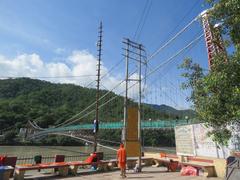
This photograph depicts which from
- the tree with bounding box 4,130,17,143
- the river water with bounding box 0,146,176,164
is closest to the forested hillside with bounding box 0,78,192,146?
the tree with bounding box 4,130,17,143

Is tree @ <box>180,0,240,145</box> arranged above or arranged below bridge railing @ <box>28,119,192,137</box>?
below

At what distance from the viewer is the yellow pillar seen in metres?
13.2

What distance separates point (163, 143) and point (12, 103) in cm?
6128

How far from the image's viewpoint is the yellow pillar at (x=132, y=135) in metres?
13.2

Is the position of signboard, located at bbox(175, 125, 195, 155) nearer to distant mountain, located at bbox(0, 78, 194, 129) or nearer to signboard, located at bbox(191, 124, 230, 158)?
signboard, located at bbox(191, 124, 230, 158)

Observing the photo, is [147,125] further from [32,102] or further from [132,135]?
[32,102]

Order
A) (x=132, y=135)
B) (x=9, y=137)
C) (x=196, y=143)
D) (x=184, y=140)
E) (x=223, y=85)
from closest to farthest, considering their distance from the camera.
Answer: (x=223, y=85) < (x=132, y=135) < (x=196, y=143) < (x=184, y=140) < (x=9, y=137)

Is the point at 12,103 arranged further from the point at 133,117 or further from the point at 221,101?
the point at 221,101

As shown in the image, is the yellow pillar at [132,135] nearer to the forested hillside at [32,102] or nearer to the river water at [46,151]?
the river water at [46,151]

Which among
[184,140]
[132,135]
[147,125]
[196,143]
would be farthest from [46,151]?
[196,143]

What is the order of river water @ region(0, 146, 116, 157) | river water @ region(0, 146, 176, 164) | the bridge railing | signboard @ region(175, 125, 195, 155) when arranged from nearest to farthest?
signboard @ region(175, 125, 195, 155), river water @ region(0, 146, 176, 164), the bridge railing, river water @ region(0, 146, 116, 157)

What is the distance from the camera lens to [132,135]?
13.4m

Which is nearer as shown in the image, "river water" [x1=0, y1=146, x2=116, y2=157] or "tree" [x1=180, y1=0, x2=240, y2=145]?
"tree" [x1=180, y1=0, x2=240, y2=145]

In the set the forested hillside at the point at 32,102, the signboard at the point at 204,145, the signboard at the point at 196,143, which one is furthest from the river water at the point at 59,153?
the forested hillside at the point at 32,102
